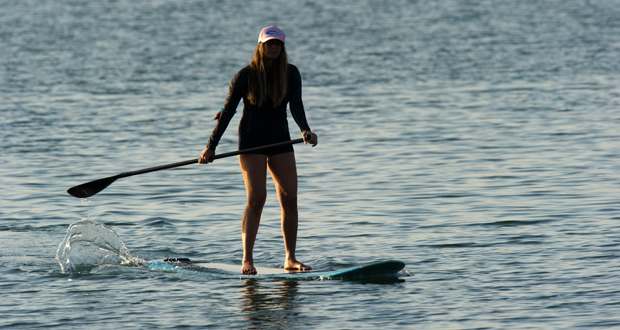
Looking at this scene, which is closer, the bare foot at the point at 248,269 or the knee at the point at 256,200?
the knee at the point at 256,200

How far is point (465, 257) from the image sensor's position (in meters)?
7.96

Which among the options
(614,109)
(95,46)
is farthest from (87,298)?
(95,46)

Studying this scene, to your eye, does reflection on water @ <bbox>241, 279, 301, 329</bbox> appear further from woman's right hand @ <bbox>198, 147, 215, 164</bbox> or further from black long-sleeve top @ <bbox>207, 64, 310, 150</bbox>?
black long-sleeve top @ <bbox>207, 64, 310, 150</bbox>

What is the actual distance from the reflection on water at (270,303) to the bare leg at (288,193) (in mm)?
330

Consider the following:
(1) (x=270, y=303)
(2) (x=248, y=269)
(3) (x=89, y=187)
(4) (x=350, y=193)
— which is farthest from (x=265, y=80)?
(4) (x=350, y=193)

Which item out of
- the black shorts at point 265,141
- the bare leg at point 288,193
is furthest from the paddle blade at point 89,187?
the bare leg at point 288,193

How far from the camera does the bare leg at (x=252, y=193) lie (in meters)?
7.25

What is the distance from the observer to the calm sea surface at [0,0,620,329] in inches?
264

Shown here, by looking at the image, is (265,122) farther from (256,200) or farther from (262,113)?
(256,200)

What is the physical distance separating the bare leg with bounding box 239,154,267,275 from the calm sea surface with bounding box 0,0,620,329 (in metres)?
0.33

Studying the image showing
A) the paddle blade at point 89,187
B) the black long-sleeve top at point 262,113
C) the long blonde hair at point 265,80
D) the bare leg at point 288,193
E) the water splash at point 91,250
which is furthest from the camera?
the paddle blade at point 89,187

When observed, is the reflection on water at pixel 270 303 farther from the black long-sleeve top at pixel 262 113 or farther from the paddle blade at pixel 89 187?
the paddle blade at pixel 89 187

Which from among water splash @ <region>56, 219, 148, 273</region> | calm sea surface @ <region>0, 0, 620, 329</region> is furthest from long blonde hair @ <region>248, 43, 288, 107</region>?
water splash @ <region>56, 219, 148, 273</region>

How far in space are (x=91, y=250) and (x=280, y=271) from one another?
6.06ft
